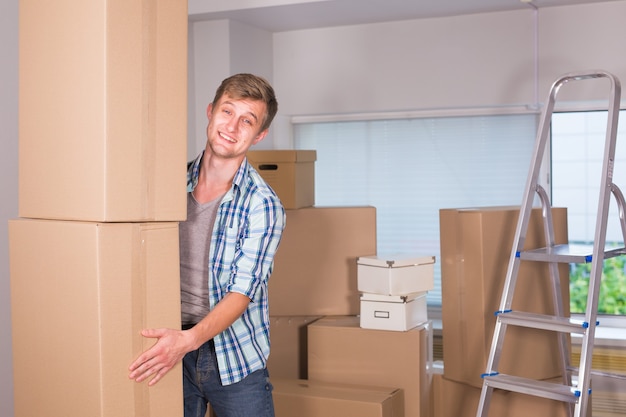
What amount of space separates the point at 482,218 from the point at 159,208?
157 centimetres

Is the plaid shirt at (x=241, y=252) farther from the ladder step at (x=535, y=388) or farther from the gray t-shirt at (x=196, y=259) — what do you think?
the ladder step at (x=535, y=388)

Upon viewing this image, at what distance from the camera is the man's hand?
1.49m

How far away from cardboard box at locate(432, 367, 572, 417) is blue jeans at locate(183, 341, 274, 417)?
1.27 meters

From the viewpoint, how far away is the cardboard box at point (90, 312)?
1.43 meters

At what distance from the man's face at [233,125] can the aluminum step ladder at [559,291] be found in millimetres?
1235

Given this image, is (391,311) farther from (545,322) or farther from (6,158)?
(6,158)

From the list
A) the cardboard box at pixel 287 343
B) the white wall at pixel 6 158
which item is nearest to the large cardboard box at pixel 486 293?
the cardboard box at pixel 287 343

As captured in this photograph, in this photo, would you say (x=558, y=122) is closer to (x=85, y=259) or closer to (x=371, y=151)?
(x=371, y=151)

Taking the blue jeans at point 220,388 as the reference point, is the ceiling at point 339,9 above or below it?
above

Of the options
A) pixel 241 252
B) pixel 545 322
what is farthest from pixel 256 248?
pixel 545 322

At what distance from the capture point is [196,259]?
1.79 m

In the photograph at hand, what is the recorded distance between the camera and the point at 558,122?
3.80 meters

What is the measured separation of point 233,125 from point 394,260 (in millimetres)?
1389

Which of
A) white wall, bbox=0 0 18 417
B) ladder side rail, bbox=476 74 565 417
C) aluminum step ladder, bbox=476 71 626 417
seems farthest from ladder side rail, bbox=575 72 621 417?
white wall, bbox=0 0 18 417
